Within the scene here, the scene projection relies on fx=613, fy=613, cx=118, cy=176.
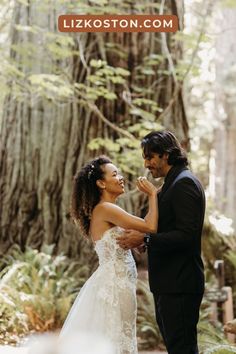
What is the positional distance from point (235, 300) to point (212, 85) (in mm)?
11152

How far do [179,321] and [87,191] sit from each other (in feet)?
3.93

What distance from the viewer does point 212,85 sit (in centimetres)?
1889

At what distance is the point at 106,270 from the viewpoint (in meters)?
4.41

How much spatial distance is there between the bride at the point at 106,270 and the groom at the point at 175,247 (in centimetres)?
38

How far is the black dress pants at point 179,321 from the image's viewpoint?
12.5ft

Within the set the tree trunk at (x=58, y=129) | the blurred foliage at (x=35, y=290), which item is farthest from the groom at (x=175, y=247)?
the tree trunk at (x=58, y=129)

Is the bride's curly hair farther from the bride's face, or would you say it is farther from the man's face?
the man's face

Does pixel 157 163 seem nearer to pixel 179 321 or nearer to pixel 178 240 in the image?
pixel 178 240

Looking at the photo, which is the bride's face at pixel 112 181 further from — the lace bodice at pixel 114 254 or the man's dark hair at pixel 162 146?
the man's dark hair at pixel 162 146

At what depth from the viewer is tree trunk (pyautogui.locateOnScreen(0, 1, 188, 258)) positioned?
30.1 feet

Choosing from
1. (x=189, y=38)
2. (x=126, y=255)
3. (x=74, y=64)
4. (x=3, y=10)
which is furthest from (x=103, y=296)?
(x=3, y=10)

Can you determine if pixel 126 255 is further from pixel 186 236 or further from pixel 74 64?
pixel 74 64
